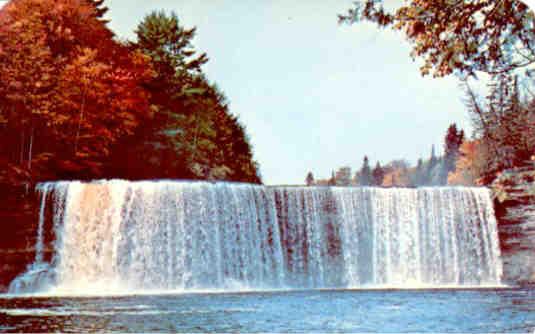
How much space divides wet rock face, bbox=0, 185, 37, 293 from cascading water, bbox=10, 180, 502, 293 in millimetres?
216

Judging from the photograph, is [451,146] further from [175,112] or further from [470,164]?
[175,112]

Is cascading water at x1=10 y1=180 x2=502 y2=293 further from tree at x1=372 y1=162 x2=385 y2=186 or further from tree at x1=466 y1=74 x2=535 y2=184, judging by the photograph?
tree at x1=372 y1=162 x2=385 y2=186

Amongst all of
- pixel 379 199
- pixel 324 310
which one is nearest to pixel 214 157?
pixel 379 199

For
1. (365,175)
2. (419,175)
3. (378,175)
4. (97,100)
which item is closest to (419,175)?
(419,175)

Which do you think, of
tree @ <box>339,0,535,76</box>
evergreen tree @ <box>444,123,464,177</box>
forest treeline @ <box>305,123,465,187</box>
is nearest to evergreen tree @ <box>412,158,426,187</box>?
forest treeline @ <box>305,123,465,187</box>

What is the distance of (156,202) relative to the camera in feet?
66.4

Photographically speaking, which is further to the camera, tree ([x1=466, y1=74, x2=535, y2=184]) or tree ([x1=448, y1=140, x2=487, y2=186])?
tree ([x1=448, y1=140, x2=487, y2=186])

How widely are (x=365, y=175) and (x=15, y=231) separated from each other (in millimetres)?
70164

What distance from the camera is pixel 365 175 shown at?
86875mm

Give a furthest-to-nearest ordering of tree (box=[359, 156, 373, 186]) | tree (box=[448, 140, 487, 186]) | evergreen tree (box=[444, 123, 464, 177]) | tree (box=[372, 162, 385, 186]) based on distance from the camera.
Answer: tree (box=[372, 162, 385, 186]) → tree (box=[359, 156, 373, 186]) → evergreen tree (box=[444, 123, 464, 177]) → tree (box=[448, 140, 487, 186])

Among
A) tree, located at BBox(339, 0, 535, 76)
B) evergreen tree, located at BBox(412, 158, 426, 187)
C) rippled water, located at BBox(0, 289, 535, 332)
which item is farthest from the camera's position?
evergreen tree, located at BBox(412, 158, 426, 187)

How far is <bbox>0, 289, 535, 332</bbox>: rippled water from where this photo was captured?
468 inches

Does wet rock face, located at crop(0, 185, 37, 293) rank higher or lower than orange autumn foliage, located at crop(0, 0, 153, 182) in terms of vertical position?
lower

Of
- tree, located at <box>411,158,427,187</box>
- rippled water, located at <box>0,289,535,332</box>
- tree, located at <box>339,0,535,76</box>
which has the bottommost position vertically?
rippled water, located at <box>0,289,535,332</box>
